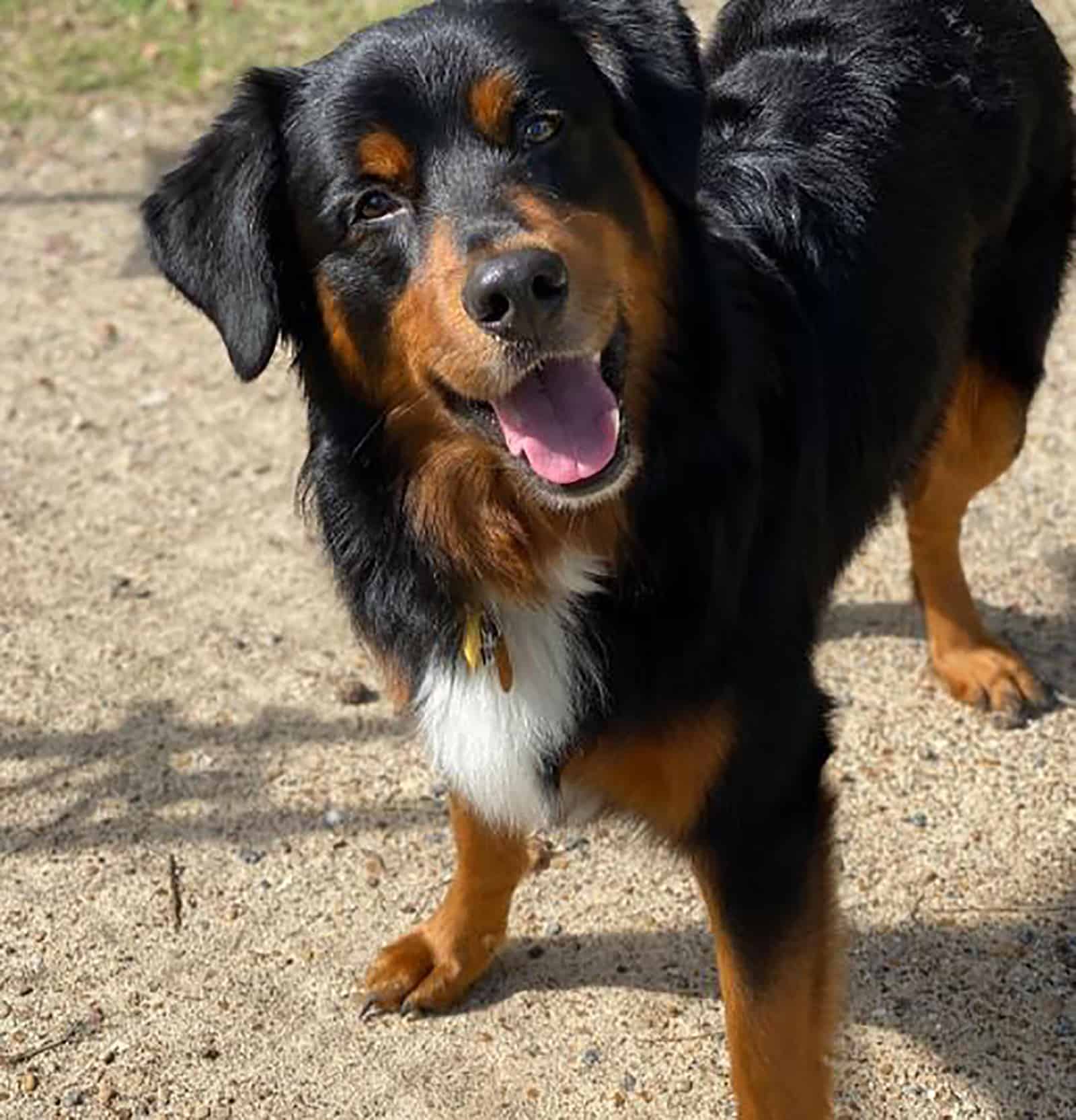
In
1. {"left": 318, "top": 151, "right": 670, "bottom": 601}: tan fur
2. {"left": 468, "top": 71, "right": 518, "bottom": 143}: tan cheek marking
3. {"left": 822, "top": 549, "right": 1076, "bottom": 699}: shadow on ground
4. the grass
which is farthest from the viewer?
the grass

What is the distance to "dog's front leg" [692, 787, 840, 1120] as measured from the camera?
324cm

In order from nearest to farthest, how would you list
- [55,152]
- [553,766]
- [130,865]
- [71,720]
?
[553,766] < [130,865] < [71,720] < [55,152]

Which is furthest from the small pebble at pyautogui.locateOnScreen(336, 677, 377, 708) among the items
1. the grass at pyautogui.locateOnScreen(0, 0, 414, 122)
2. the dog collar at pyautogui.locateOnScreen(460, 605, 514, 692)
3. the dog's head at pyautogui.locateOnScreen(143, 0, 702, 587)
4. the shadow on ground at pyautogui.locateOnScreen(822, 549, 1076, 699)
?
the grass at pyautogui.locateOnScreen(0, 0, 414, 122)

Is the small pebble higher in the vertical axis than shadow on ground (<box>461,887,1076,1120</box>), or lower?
lower

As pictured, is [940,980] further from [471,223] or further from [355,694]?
[471,223]

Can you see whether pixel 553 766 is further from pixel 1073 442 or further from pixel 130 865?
pixel 1073 442

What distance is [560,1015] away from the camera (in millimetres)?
3934

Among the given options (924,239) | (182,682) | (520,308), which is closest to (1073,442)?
(924,239)

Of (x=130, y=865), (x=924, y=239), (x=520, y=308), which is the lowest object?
(x=130, y=865)

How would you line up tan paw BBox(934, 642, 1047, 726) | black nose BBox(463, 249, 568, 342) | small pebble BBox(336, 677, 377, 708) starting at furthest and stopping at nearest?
small pebble BBox(336, 677, 377, 708) → tan paw BBox(934, 642, 1047, 726) → black nose BBox(463, 249, 568, 342)

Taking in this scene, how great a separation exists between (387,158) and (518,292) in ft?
1.47

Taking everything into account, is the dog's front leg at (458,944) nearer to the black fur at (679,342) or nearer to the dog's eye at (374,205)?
the black fur at (679,342)

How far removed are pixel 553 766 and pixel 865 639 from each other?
6.28 ft

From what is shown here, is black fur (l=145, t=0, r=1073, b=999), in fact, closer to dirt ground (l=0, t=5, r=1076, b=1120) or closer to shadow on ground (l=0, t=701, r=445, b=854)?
dirt ground (l=0, t=5, r=1076, b=1120)
